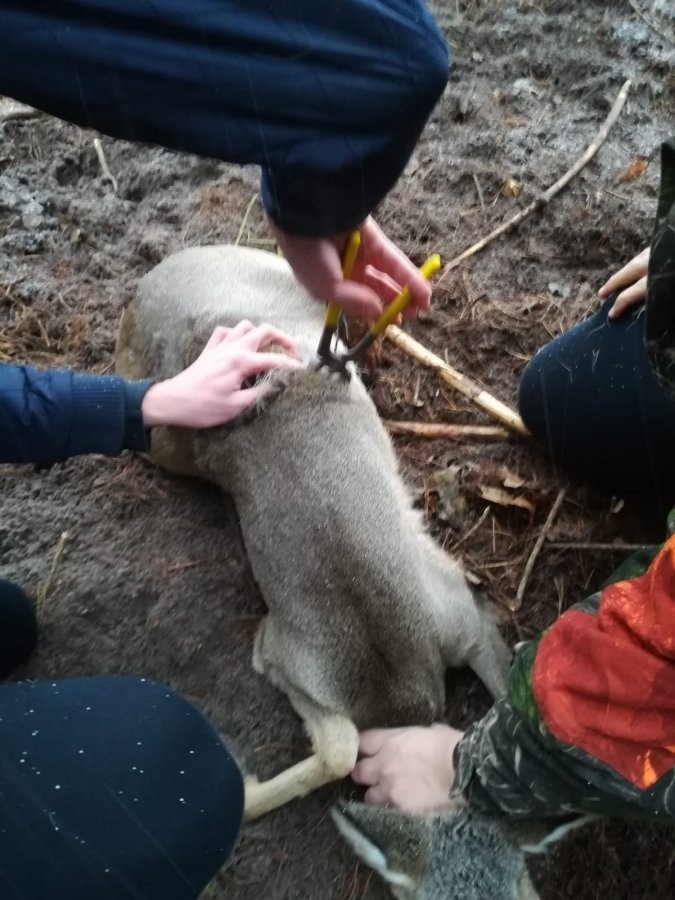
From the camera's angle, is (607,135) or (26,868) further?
(607,135)

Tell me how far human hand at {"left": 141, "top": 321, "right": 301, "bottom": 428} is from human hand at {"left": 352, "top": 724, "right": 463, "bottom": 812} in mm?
836

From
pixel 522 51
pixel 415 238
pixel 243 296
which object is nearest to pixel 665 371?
pixel 243 296

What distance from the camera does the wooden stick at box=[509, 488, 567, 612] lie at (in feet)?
6.45

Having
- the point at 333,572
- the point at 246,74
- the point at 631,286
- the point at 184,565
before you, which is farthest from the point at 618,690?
the point at 184,565

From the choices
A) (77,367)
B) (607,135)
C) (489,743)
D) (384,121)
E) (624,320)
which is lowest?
(77,367)

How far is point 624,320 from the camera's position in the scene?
6.10 feet

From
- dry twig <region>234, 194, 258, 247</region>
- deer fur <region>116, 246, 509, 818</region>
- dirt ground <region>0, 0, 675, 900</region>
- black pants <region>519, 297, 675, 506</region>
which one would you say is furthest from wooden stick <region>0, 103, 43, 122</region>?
black pants <region>519, 297, 675, 506</region>

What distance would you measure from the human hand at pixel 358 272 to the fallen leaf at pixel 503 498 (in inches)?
27.2

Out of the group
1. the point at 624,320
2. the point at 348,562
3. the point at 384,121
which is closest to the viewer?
the point at 384,121

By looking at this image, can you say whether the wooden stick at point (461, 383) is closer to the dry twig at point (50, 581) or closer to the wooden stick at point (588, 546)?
the wooden stick at point (588, 546)

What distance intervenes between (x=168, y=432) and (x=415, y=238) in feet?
3.59

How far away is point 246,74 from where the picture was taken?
→ 0.95 m

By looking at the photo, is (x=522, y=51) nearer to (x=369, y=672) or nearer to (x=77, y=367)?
(x=77, y=367)

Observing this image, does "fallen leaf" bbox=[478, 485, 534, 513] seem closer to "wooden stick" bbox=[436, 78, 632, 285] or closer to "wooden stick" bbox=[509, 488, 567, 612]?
"wooden stick" bbox=[509, 488, 567, 612]
